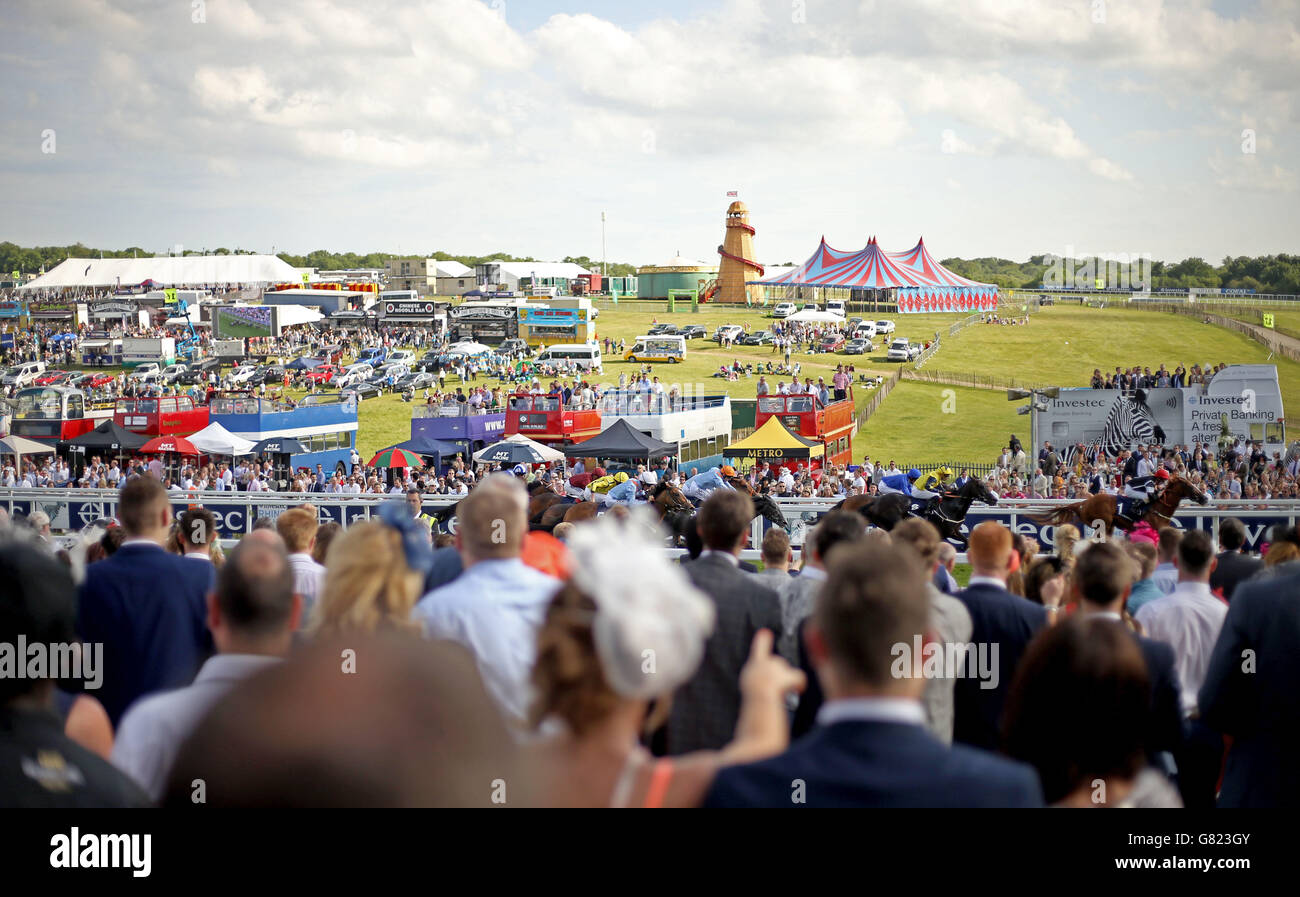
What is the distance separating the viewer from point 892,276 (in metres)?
54.7

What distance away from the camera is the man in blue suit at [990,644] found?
4539mm

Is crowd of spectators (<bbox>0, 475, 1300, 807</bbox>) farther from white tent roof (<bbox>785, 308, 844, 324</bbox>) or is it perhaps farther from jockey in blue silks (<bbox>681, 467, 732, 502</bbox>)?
white tent roof (<bbox>785, 308, 844, 324</bbox>)

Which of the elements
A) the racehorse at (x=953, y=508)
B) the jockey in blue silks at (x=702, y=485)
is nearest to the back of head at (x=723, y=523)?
the racehorse at (x=953, y=508)

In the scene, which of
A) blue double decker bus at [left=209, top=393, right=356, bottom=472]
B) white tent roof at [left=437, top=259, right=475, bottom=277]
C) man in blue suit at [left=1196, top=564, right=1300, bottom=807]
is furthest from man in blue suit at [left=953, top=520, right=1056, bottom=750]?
white tent roof at [left=437, top=259, right=475, bottom=277]

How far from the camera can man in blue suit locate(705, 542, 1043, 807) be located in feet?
6.97

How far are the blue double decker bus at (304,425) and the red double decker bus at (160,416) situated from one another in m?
0.58

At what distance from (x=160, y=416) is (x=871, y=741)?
3063cm

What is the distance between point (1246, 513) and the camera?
13.5 m

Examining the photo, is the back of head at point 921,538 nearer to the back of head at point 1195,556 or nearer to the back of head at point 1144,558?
the back of head at point 1195,556

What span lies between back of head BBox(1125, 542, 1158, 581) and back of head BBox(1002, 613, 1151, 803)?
14.4ft

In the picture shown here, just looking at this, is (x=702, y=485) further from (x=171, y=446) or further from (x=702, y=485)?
(x=171, y=446)
